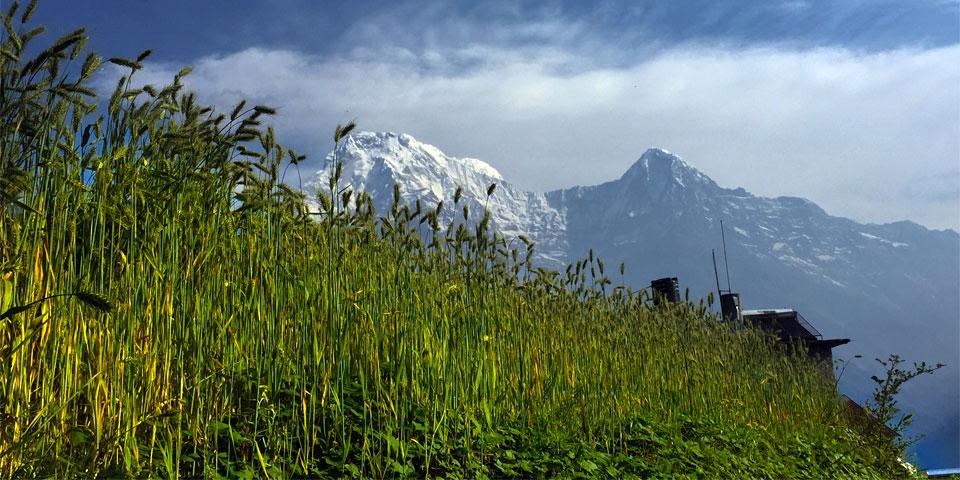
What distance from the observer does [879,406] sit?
8820 millimetres

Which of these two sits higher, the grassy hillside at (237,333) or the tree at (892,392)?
the grassy hillside at (237,333)

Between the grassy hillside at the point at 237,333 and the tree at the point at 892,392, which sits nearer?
the grassy hillside at the point at 237,333

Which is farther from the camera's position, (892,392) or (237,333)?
(892,392)

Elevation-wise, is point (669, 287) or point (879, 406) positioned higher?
point (669, 287)

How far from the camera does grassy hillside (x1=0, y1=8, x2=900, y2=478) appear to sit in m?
2.89

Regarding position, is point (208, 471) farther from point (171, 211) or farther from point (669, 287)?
point (669, 287)

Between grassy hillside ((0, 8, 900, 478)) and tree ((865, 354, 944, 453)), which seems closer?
grassy hillside ((0, 8, 900, 478))

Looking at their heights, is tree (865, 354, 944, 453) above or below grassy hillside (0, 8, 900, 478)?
below

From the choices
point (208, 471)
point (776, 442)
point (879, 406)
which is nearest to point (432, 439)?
point (208, 471)

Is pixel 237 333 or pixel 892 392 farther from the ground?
pixel 237 333

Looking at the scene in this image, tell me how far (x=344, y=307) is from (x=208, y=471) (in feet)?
3.54

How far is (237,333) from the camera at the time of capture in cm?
356

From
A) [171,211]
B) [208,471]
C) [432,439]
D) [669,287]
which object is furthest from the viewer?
[669,287]

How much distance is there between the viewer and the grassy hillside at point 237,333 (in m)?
2.89
